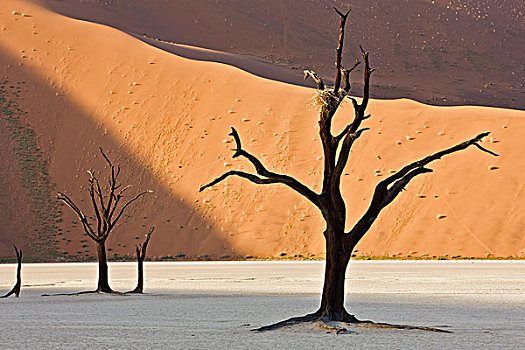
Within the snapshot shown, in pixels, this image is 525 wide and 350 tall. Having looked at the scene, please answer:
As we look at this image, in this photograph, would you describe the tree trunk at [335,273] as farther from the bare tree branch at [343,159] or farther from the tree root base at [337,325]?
the bare tree branch at [343,159]

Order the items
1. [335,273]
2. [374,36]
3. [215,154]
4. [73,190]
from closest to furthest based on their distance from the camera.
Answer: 1. [335,273]
2. [215,154]
3. [73,190]
4. [374,36]

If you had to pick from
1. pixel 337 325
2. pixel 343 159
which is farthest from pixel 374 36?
pixel 337 325

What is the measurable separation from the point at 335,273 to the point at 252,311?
364 cm

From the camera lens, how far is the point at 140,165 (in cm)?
5647

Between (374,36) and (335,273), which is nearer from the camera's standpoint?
(335,273)

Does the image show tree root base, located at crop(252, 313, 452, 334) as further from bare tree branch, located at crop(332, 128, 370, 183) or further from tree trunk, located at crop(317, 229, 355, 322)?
bare tree branch, located at crop(332, 128, 370, 183)

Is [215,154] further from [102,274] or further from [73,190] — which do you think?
[102,274]

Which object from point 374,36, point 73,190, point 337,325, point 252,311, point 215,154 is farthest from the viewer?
point 374,36

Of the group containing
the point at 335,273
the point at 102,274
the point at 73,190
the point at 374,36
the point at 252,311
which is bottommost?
the point at 252,311

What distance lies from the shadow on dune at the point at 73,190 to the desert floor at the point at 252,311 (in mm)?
19304

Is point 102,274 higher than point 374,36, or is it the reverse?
point 374,36

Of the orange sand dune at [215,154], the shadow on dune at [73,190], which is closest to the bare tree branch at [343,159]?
the orange sand dune at [215,154]

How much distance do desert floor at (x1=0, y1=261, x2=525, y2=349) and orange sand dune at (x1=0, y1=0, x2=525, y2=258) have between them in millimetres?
16936

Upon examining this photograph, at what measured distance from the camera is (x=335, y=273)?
13.5 metres
